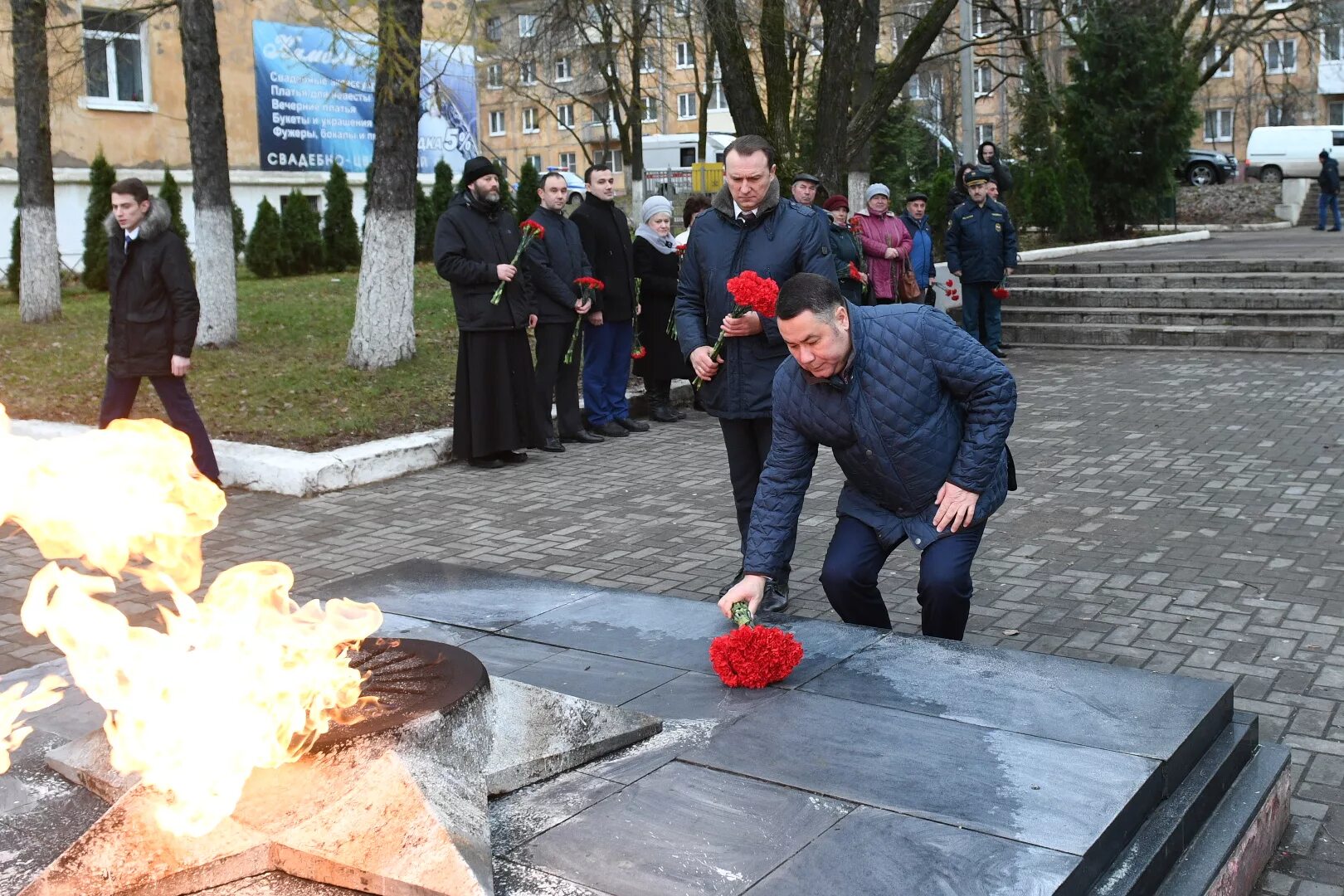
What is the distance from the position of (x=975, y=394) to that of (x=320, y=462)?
5633 mm

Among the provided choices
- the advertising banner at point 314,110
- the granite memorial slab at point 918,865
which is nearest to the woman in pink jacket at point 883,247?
the granite memorial slab at point 918,865

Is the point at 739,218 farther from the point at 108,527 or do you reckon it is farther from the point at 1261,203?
the point at 1261,203

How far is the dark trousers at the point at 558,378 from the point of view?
406 inches

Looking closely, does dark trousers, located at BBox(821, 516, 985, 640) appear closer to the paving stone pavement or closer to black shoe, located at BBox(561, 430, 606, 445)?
the paving stone pavement

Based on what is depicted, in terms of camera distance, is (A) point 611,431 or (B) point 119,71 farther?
(B) point 119,71

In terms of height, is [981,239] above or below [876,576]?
above

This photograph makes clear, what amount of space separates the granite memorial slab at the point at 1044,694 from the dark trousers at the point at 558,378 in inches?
242

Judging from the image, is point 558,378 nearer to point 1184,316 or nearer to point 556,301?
point 556,301

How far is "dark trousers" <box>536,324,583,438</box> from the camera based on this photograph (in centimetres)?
1032

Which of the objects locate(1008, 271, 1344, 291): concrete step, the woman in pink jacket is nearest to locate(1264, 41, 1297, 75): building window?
locate(1008, 271, 1344, 291): concrete step

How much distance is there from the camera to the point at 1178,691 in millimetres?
4031

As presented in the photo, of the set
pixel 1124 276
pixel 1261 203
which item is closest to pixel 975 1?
pixel 1261 203

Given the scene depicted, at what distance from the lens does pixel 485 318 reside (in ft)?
31.2

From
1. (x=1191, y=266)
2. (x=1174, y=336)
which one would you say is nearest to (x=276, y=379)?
(x=1174, y=336)
